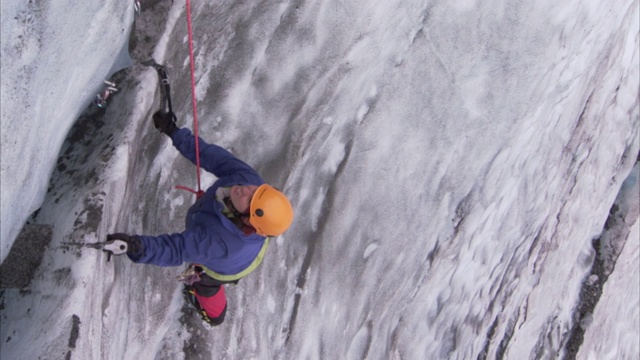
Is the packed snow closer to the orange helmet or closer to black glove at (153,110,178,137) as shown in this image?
black glove at (153,110,178,137)

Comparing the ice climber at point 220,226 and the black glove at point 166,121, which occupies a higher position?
the black glove at point 166,121

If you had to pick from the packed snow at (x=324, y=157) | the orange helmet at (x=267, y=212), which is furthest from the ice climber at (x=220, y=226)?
the packed snow at (x=324, y=157)

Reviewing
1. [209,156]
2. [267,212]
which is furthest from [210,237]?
[209,156]

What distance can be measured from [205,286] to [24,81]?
56.0 inches

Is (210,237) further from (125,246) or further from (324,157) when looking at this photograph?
(324,157)

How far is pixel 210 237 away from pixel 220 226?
2.8 inches

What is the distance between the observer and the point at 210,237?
2.47 m

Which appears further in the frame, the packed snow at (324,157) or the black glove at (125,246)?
the packed snow at (324,157)

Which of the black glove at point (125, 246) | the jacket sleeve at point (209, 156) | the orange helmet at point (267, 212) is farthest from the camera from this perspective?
the jacket sleeve at point (209, 156)

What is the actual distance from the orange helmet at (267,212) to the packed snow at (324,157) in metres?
0.87

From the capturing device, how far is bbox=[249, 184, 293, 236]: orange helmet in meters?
2.41

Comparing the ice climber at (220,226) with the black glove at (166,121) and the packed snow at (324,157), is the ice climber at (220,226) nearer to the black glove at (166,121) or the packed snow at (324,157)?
the black glove at (166,121)

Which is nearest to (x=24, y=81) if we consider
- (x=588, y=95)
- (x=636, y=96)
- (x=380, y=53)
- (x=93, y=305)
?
(x=93, y=305)

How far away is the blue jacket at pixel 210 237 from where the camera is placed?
233cm
